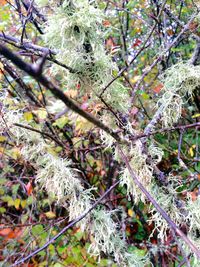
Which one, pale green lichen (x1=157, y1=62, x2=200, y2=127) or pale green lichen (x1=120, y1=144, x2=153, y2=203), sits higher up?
pale green lichen (x1=157, y1=62, x2=200, y2=127)

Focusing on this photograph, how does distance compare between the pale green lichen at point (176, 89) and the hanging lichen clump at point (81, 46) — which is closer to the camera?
the hanging lichen clump at point (81, 46)

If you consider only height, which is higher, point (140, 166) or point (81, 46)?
point (81, 46)

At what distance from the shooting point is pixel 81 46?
2.03 feet

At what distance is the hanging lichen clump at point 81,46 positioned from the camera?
23.3 inches

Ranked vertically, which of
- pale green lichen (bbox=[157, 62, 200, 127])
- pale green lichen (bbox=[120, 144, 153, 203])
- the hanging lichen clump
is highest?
the hanging lichen clump

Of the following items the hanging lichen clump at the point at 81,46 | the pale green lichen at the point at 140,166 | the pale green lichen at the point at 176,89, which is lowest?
the pale green lichen at the point at 140,166

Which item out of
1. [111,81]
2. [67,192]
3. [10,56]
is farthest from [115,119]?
[10,56]

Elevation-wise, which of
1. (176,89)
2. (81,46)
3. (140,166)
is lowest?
(140,166)

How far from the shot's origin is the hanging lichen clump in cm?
59

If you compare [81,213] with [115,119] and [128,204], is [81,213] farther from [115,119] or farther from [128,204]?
[128,204]

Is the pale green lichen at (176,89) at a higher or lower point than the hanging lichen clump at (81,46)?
lower

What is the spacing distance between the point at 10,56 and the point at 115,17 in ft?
5.22

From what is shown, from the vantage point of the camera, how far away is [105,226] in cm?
74

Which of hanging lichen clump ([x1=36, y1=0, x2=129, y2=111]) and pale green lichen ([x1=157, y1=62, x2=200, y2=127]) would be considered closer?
hanging lichen clump ([x1=36, y1=0, x2=129, y2=111])
